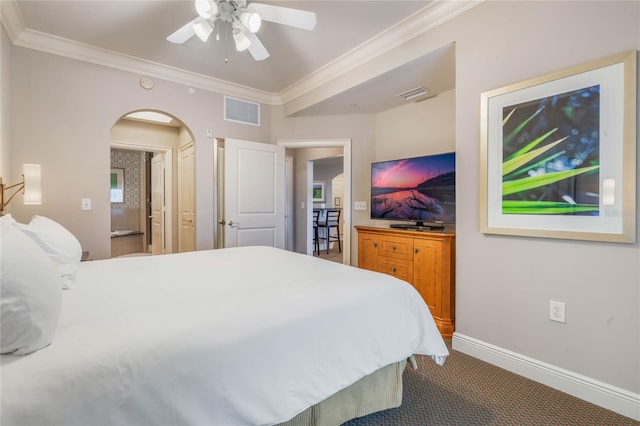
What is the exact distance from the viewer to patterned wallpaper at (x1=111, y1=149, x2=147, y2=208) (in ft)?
22.0

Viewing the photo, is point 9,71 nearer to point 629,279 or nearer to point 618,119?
point 618,119

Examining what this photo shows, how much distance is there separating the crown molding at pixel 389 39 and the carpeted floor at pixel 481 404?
8.58 ft

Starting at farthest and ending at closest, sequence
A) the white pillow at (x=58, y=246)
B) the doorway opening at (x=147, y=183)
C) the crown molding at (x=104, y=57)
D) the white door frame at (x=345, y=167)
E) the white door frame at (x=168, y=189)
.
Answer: the white door frame at (x=168, y=189), the doorway opening at (x=147, y=183), the white door frame at (x=345, y=167), the crown molding at (x=104, y=57), the white pillow at (x=58, y=246)

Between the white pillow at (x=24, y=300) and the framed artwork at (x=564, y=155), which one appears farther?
the framed artwork at (x=564, y=155)

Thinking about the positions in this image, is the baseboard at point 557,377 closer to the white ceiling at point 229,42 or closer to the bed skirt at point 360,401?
the bed skirt at point 360,401

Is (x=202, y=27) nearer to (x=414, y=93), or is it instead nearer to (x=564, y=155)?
(x=414, y=93)

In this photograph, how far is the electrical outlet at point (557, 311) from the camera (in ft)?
6.00

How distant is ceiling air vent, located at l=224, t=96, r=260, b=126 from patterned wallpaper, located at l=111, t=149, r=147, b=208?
12.9 ft

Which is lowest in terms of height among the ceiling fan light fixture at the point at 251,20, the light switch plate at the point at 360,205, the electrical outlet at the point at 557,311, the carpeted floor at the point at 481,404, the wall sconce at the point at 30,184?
the carpeted floor at the point at 481,404

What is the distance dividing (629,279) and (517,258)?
54cm

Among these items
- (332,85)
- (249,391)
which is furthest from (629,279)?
(332,85)

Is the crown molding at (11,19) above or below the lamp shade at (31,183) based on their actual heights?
above

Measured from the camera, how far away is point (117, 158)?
6645mm

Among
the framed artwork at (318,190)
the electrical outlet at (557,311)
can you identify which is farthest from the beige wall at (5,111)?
the framed artwork at (318,190)
